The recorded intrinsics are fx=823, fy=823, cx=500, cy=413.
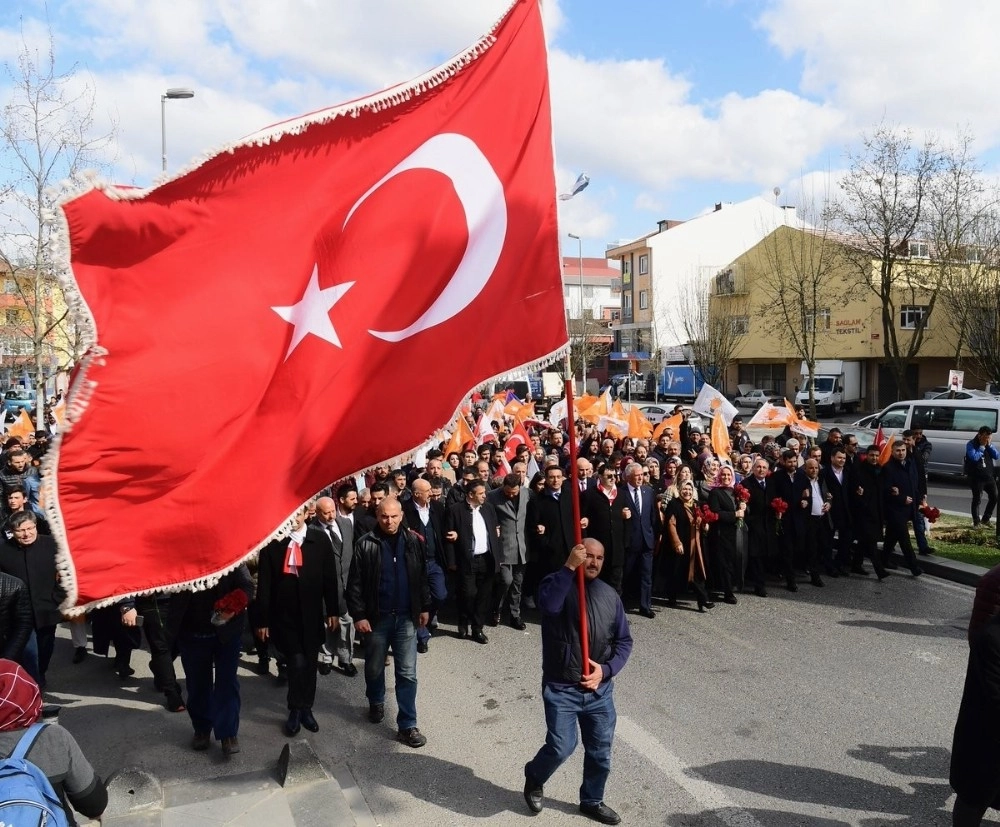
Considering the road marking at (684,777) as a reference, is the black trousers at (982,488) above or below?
above

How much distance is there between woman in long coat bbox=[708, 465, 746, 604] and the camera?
29.7ft

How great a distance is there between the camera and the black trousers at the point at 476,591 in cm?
805

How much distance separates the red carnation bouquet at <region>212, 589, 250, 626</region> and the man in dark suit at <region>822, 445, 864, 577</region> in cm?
753

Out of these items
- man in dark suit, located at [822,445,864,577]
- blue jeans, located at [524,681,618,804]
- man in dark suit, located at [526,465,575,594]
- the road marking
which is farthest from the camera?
man in dark suit, located at [822,445,864,577]

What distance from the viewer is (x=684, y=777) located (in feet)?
16.6

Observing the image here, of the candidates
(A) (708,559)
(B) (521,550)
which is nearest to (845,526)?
(A) (708,559)

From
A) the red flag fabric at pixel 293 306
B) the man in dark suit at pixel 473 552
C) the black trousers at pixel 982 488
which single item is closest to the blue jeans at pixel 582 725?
the red flag fabric at pixel 293 306

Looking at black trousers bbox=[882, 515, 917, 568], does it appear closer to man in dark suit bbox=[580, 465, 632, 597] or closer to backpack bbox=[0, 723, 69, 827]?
man in dark suit bbox=[580, 465, 632, 597]

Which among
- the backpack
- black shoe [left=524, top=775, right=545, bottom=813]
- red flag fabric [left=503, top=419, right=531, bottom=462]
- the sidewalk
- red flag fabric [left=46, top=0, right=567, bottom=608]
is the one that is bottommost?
the sidewalk

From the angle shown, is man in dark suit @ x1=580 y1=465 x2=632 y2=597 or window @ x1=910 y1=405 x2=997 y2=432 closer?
man in dark suit @ x1=580 y1=465 x2=632 y2=597

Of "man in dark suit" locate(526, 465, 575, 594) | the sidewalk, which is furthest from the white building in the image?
the sidewalk

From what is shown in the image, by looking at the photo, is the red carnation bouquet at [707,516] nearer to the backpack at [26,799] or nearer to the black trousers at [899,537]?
the black trousers at [899,537]

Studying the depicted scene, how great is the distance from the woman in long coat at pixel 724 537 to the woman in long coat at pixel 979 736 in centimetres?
499

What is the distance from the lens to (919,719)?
5820 mm
